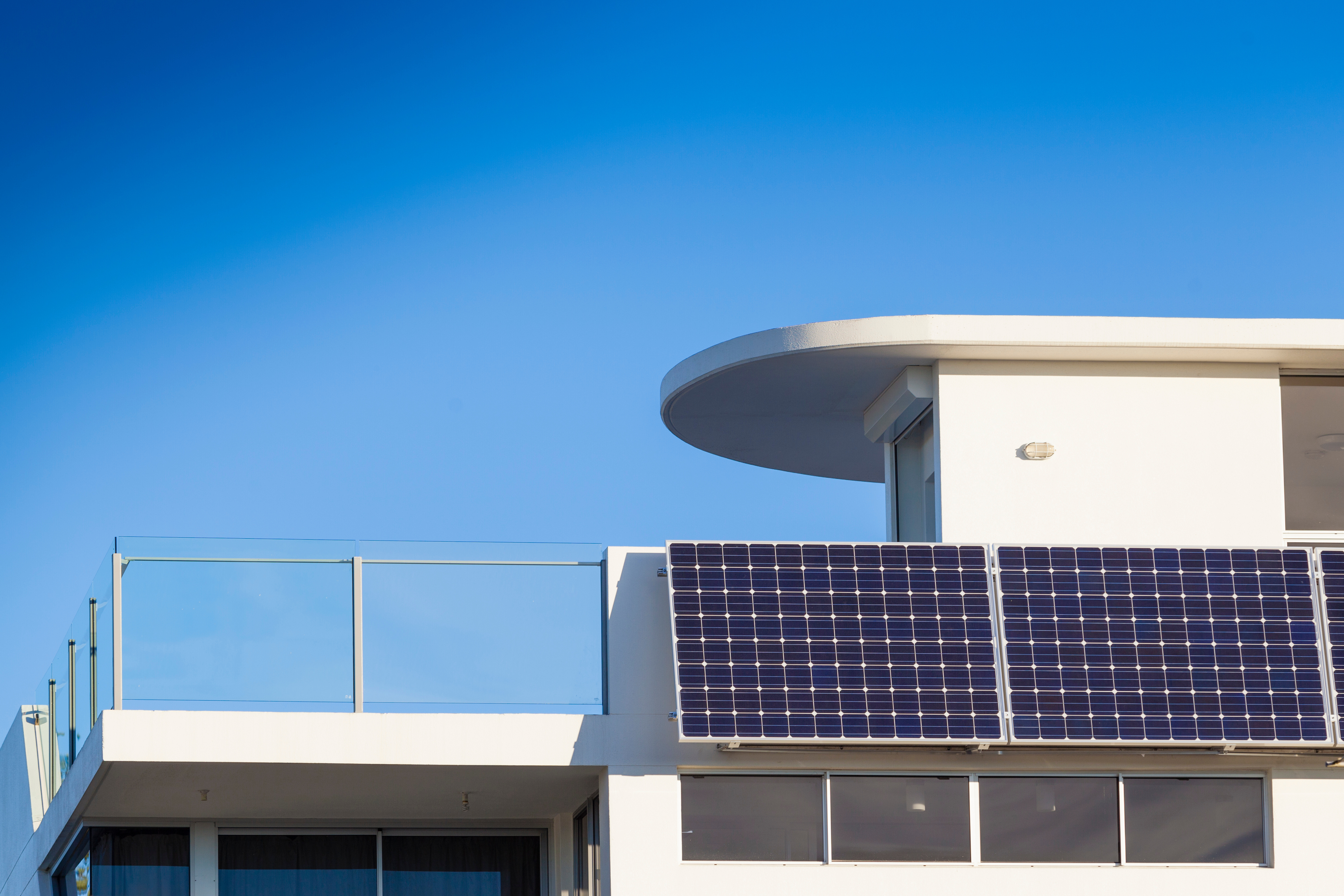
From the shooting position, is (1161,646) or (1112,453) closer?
(1161,646)

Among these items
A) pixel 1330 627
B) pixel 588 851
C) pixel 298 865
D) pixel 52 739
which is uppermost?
pixel 1330 627

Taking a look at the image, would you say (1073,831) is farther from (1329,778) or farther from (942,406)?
(942,406)

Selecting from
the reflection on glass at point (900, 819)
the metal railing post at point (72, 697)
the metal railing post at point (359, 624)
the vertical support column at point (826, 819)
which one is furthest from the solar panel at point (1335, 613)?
the metal railing post at point (72, 697)

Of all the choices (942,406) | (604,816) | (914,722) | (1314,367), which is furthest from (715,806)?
(1314,367)

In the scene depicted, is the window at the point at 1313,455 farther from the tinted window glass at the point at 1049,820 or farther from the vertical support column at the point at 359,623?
the vertical support column at the point at 359,623

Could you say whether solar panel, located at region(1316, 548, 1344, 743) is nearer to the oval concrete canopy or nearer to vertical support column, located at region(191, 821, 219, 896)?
the oval concrete canopy

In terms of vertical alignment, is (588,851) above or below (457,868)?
above

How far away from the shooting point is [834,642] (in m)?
14.9

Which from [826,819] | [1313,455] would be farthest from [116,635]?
[1313,455]

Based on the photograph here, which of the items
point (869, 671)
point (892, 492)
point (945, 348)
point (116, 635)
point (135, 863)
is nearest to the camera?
point (869, 671)

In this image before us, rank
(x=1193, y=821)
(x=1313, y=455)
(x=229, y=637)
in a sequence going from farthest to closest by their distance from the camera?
(x=1313, y=455) → (x=1193, y=821) → (x=229, y=637)

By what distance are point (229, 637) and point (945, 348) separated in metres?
7.26

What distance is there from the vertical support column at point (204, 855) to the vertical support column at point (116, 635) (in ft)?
12.7

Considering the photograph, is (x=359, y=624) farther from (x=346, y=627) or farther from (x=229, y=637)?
(x=229, y=637)
